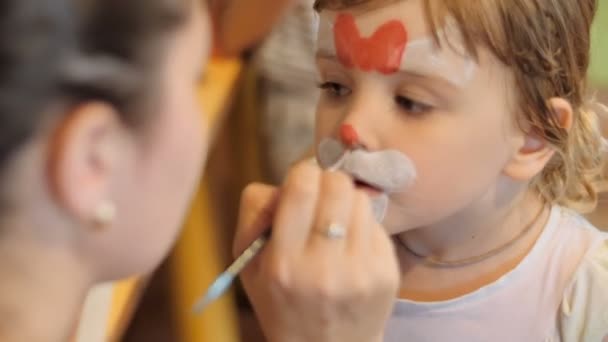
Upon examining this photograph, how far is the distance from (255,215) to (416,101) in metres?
0.18

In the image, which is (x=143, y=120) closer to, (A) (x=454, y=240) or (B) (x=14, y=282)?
(B) (x=14, y=282)

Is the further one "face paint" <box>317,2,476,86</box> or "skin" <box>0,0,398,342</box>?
"face paint" <box>317,2,476,86</box>

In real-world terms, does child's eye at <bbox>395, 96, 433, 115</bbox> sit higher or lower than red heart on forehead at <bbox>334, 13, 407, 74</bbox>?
lower

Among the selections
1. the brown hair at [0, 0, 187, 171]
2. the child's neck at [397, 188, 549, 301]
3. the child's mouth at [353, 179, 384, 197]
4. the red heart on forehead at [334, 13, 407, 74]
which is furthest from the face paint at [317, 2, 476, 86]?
the brown hair at [0, 0, 187, 171]

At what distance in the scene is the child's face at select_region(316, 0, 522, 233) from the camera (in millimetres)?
729

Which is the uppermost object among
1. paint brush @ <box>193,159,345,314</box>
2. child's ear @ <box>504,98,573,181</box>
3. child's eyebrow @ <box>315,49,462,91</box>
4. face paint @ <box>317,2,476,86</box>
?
face paint @ <box>317,2,476,86</box>

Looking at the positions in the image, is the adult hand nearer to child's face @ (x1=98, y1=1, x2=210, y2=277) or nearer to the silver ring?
the silver ring

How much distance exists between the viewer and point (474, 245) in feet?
2.90

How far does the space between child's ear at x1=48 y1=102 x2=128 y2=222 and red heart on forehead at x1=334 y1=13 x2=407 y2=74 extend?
0.35 meters

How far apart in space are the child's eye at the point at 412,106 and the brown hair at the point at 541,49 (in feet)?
0.21

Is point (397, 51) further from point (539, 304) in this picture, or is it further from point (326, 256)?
point (539, 304)

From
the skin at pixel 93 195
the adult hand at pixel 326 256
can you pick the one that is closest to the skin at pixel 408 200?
the adult hand at pixel 326 256

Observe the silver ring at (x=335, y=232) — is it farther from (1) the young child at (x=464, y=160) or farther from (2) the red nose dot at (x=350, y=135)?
(2) the red nose dot at (x=350, y=135)

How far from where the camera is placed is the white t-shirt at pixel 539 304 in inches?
32.9
